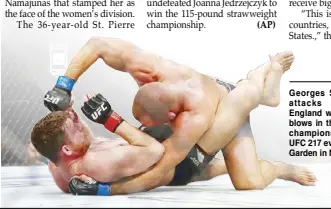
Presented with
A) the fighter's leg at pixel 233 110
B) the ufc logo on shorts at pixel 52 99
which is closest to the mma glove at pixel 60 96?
the ufc logo on shorts at pixel 52 99

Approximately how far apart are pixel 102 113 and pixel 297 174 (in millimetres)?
532

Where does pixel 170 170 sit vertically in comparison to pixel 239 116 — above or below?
below

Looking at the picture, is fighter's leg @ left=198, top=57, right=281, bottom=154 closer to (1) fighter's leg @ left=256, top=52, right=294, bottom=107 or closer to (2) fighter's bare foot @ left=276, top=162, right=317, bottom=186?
(1) fighter's leg @ left=256, top=52, right=294, bottom=107

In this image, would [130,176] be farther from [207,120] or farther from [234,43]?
[234,43]

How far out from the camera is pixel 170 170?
1.32m

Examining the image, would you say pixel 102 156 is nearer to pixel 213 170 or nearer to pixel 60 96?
pixel 60 96

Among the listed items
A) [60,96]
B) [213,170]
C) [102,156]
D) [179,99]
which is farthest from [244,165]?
[60,96]

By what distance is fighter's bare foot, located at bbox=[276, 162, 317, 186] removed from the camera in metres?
1.37

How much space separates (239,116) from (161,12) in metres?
0.33

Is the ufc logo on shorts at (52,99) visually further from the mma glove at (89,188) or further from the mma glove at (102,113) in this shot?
the mma glove at (89,188)

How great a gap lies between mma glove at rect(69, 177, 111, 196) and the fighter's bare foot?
1.48 ft

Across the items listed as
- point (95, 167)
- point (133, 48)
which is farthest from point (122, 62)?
point (95, 167)

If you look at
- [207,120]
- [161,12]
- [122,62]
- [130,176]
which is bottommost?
[130,176]

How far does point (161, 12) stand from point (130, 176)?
1.39ft
